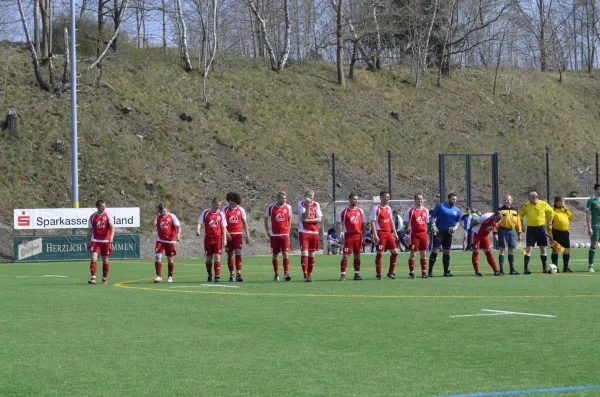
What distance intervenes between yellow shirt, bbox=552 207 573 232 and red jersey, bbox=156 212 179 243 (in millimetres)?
9958

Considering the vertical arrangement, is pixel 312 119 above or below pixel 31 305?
above

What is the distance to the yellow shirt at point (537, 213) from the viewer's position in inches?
1009

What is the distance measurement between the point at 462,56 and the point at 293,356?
74331mm

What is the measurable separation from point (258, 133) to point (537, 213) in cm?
3362

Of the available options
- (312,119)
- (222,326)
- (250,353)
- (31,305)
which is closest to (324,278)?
(31,305)

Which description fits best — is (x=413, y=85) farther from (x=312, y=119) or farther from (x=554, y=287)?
(x=554, y=287)

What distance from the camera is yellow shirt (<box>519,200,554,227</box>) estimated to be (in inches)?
1009

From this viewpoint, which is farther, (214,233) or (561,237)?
(561,237)

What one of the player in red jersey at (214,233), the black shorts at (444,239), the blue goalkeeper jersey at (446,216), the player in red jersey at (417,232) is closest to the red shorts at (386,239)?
the player in red jersey at (417,232)

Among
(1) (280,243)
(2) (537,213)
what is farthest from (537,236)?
(1) (280,243)

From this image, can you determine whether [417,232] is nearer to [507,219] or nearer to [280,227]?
[507,219]

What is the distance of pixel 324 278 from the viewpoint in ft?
80.6

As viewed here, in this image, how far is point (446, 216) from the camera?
24719 mm

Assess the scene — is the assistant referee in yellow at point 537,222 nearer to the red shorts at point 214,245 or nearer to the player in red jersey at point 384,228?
the player in red jersey at point 384,228
